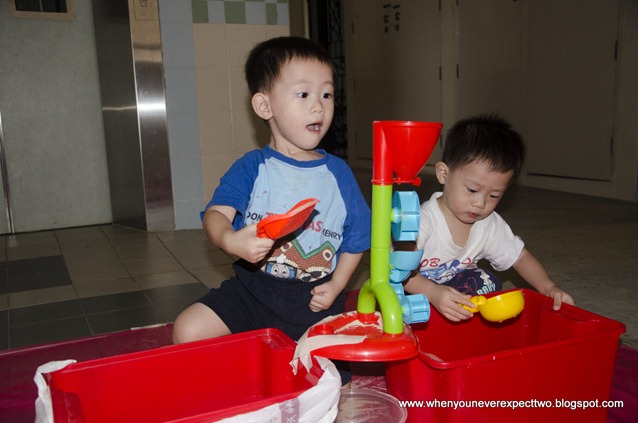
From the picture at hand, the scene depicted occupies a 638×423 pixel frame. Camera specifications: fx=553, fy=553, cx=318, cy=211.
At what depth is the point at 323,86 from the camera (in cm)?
102

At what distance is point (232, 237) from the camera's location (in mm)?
789

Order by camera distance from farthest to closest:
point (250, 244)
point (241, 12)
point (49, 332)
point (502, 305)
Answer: point (241, 12) → point (49, 332) → point (502, 305) → point (250, 244)

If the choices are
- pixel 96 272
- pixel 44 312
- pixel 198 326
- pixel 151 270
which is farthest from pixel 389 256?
pixel 96 272

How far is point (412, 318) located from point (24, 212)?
2779 millimetres

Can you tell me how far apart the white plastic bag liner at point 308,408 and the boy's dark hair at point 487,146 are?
64 cm

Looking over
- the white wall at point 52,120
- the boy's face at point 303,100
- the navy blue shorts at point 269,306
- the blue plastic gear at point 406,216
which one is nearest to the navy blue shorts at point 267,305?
the navy blue shorts at point 269,306

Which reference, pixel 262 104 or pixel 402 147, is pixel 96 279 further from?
pixel 402 147

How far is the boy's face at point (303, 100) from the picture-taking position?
1.01m

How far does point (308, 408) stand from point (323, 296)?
0.39 m

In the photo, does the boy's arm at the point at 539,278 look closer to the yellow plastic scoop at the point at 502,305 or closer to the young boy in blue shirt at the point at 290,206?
the yellow plastic scoop at the point at 502,305

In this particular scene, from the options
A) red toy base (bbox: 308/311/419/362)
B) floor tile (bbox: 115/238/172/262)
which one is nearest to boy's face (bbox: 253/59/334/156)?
red toy base (bbox: 308/311/419/362)

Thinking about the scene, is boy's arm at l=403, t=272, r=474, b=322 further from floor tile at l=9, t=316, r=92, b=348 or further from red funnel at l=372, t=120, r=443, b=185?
floor tile at l=9, t=316, r=92, b=348

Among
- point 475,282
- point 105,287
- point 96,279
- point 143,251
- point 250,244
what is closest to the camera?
point 250,244

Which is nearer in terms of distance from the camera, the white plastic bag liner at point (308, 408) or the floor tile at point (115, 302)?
the white plastic bag liner at point (308, 408)
